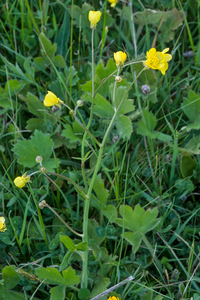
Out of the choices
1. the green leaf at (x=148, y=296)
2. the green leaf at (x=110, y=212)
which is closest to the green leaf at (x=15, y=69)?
the green leaf at (x=110, y=212)

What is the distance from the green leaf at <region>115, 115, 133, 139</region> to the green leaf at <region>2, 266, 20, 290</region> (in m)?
1.09

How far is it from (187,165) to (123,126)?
546mm

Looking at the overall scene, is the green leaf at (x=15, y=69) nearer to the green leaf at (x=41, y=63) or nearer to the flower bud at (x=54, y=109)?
the green leaf at (x=41, y=63)

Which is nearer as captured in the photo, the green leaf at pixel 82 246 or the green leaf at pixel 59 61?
the green leaf at pixel 82 246

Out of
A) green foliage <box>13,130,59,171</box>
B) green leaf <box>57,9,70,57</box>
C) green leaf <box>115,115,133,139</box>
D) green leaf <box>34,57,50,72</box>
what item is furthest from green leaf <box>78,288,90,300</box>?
green leaf <box>57,9,70,57</box>

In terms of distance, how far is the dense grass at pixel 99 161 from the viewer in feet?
6.10

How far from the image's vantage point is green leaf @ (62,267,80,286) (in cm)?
161

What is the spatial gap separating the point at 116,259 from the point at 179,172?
79cm

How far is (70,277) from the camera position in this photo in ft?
5.37

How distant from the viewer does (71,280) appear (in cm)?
165

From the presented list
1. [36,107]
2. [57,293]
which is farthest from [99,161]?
[36,107]

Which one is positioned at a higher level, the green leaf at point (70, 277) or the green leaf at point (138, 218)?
the green leaf at point (138, 218)

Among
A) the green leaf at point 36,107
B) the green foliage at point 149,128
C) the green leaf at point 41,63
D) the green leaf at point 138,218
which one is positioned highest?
the green leaf at point 41,63

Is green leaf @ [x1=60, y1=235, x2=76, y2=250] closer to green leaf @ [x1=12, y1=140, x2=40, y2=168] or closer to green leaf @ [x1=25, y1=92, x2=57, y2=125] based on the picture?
green leaf @ [x1=12, y1=140, x2=40, y2=168]
